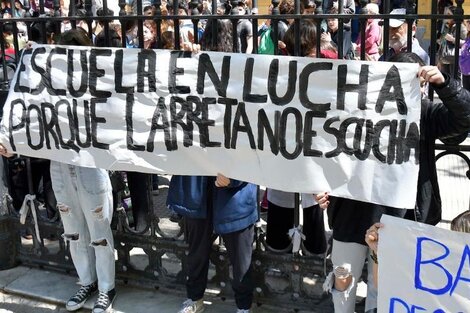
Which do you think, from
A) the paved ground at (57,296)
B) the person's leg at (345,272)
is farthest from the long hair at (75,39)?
the person's leg at (345,272)

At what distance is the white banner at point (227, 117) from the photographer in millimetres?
2809

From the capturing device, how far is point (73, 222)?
12.6 ft

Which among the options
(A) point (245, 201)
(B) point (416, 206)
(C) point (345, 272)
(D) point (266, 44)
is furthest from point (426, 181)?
(D) point (266, 44)

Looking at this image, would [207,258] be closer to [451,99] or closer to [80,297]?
[80,297]

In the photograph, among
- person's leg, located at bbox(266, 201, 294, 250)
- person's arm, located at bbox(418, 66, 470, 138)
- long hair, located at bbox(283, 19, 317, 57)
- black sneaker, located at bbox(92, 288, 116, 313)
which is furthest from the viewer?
person's leg, located at bbox(266, 201, 294, 250)

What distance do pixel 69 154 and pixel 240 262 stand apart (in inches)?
46.4

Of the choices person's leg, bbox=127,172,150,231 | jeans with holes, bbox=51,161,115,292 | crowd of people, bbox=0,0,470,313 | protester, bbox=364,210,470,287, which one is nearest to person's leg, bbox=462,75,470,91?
crowd of people, bbox=0,0,470,313

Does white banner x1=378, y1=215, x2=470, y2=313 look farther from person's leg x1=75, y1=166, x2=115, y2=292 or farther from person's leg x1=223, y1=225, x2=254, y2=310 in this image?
person's leg x1=75, y1=166, x2=115, y2=292

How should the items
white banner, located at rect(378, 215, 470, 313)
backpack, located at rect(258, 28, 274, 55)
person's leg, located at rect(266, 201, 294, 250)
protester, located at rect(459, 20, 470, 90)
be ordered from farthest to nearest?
protester, located at rect(459, 20, 470, 90), backpack, located at rect(258, 28, 274, 55), person's leg, located at rect(266, 201, 294, 250), white banner, located at rect(378, 215, 470, 313)

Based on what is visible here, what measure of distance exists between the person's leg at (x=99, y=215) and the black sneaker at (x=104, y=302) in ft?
0.10

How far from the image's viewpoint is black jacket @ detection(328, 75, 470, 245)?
2.62 metres

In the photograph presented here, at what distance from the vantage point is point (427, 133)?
2.83 metres

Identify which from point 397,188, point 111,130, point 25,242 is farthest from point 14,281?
point 397,188

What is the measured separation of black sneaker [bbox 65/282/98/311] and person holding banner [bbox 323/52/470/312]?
167 centimetres
